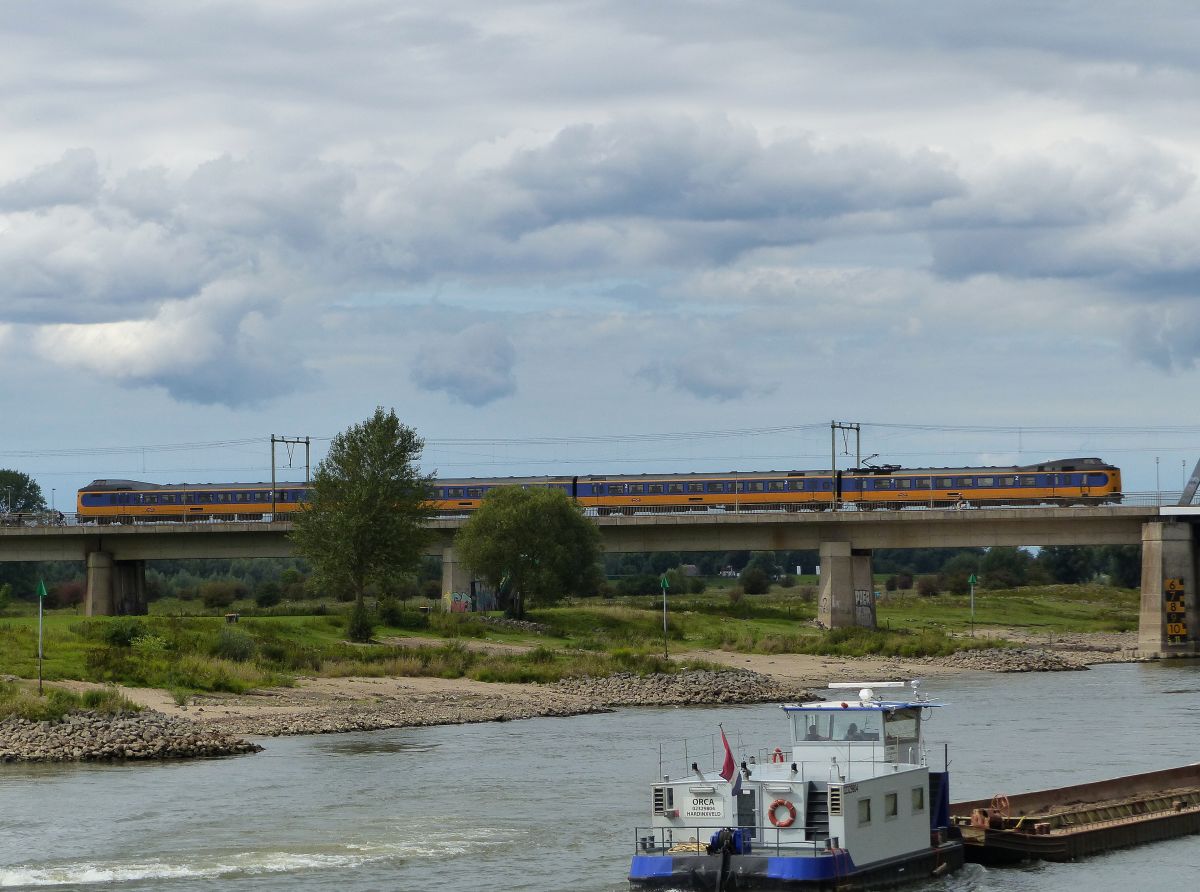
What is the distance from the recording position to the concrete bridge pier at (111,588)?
4584 inches

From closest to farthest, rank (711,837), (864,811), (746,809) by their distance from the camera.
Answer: (711,837), (864,811), (746,809)

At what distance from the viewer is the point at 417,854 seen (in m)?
36.8

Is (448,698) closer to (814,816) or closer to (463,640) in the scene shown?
(463,640)

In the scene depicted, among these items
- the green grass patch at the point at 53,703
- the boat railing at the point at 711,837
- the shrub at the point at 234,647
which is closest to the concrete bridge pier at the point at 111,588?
the shrub at the point at 234,647

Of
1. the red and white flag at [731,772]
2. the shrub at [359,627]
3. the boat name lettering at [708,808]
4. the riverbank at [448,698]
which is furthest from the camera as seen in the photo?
the shrub at [359,627]

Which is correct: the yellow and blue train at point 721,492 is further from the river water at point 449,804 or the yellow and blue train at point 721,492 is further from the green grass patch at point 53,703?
the green grass patch at point 53,703

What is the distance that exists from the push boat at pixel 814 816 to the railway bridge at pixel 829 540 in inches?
2909

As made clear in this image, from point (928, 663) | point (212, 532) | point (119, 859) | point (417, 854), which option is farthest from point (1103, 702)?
point (212, 532)

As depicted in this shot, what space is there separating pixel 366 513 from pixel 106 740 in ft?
128

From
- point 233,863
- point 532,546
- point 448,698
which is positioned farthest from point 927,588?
point 233,863

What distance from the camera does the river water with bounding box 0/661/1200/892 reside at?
114 feet

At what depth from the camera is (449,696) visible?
230ft

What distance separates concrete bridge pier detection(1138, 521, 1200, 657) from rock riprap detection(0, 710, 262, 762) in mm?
67100

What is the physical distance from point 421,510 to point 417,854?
57.9m
